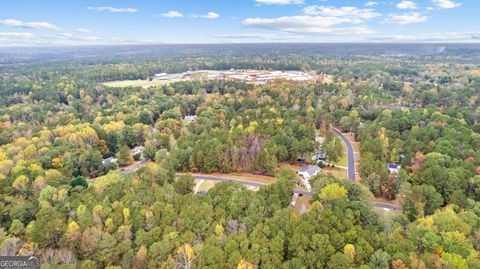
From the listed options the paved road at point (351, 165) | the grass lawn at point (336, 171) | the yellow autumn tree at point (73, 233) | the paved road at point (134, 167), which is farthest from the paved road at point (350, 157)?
the yellow autumn tree at point (73, 233)

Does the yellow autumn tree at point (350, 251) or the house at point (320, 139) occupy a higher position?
the yellow autumn tree at point (350, 251)

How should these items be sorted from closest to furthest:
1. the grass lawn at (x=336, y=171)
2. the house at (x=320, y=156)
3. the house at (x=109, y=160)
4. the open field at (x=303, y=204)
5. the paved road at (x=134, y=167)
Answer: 1. the open field at (x=303, y=204)
2. the grass lawn at (x=336, y=171)
3. the paved road at (x=134, y=167)
4. the house at (x=320, y=156)
5. the house at (x=109, y=160)

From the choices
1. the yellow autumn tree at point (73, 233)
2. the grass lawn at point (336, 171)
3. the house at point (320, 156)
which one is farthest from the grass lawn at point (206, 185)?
the house at point (320, 156)

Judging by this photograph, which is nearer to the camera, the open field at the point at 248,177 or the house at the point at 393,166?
the open field at the point at 248,177

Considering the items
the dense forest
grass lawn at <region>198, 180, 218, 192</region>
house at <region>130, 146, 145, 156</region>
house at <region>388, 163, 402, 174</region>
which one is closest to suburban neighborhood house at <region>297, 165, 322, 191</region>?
the dense forest

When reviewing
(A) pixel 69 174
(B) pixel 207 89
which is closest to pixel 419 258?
(A) pixel 69 174

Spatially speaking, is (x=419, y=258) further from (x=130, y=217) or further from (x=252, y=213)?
(x=130, y=217)

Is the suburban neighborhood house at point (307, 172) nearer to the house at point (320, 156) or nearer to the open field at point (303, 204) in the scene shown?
the open field at point (303, 204)

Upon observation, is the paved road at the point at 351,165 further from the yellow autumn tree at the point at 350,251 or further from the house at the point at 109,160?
the house at the point at 109,160

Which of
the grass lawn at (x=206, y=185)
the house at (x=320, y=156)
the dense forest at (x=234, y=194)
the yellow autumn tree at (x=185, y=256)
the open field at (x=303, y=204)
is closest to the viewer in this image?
the yellow autumn tree at (x=185, y=256)

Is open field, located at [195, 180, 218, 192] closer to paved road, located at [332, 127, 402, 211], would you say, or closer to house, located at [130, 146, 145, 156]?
house, located at [130, 146, 145, 156]

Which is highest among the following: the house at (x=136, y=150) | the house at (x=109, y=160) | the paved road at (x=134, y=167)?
the house at (x=136, y=150)

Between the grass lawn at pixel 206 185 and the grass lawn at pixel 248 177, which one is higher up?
the grass lawn at pixel 248 177
